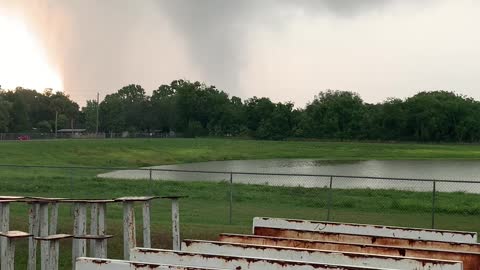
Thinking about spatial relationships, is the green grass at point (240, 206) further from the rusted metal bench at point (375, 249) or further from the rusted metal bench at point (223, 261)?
the rusted metal bench at point (223, 261)

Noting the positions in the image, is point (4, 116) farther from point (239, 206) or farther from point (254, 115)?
point (239, 206)

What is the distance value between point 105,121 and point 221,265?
5555 inches

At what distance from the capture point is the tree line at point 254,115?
113188 millimetres

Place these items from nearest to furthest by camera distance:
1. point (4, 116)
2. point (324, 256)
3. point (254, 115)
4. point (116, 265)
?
point (116, 265)
point (324, 256)
point (4, 116)
point (254, 115)

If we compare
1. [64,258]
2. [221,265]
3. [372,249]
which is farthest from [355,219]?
[221,265]

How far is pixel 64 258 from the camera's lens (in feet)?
34.7

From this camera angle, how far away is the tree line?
113188 mm

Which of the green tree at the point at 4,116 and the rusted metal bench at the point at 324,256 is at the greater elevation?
the green tree at the point at 4,116

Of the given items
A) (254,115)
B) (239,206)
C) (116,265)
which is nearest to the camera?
(116,265)

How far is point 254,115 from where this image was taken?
134125mm

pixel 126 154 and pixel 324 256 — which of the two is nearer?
pixel 324 256

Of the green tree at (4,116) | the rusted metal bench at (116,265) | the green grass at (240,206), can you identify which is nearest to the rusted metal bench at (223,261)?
the rusted metal bench at (116,265)

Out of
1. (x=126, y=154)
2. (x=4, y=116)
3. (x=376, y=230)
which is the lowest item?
(x=126, y=154)

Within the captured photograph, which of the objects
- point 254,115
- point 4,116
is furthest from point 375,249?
point 254,115
